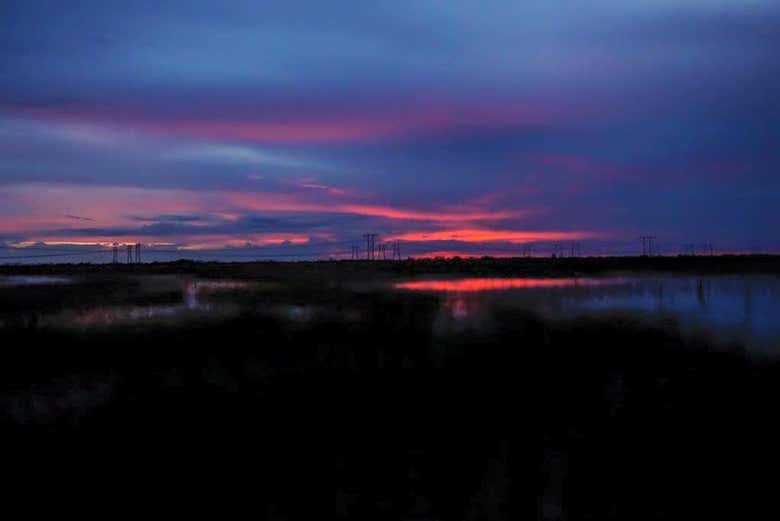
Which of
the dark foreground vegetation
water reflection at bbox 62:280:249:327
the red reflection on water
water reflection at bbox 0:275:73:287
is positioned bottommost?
the dark foreground vegetation

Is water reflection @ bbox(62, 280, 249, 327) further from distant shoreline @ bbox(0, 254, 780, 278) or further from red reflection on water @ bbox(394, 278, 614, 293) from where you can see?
distant shoreline @ bbox(0, 254, 780, 278)

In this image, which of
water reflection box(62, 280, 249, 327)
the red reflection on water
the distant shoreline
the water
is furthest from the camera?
the distant shoreline

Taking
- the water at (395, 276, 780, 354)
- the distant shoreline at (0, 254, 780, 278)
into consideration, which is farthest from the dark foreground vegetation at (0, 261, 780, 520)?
the distant shoreline at (0, 254, 780, 278)

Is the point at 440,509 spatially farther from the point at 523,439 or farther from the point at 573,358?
the point at 573,358

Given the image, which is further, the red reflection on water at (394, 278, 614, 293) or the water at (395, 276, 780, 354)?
the red reflection on water at (394, 278, 614, 293)

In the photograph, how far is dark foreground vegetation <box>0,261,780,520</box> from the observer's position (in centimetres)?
989

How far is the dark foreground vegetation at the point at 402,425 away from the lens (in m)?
9.89

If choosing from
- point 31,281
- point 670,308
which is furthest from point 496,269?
point 31,281

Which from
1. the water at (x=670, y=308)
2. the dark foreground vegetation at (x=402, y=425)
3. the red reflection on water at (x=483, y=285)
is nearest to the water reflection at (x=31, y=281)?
the red reflection on water at (x=483, y=285)

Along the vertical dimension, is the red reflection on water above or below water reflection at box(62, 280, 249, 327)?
below

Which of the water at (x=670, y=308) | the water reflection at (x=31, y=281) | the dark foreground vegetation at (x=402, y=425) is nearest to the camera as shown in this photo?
the dark foreground vegetation at (x=402, y=425)

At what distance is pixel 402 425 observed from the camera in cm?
1327

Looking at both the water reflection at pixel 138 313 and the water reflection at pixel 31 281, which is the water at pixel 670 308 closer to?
the water reflection at pixel 138 313

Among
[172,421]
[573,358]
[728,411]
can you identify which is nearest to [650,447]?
[728,411]
